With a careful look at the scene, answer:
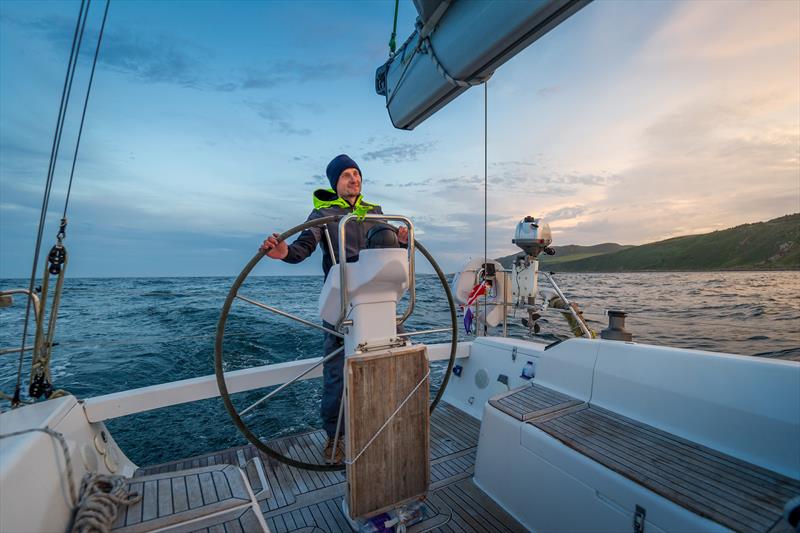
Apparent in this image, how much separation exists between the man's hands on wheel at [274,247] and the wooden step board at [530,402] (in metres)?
1.39

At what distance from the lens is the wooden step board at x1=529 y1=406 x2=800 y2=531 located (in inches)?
49.6

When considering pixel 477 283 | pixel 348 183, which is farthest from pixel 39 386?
pixel 477 283

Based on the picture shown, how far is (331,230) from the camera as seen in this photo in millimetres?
2070

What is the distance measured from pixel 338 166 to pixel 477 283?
197 centimetres

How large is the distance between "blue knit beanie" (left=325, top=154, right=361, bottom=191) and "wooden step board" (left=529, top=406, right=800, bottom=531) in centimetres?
166

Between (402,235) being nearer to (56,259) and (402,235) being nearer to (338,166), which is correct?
(338,166)

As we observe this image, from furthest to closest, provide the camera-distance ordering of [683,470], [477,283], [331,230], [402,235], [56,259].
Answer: [477,283] < [331,230] < [402,235] < [56,259] < [683,470]

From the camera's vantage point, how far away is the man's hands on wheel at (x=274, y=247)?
1576mm

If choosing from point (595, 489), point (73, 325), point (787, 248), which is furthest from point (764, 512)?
point (787, 248)

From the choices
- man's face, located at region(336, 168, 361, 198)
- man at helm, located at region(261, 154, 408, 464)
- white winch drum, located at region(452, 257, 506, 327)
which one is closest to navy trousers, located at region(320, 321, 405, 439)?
man at helm, located at region(261, 154, 408, 464)

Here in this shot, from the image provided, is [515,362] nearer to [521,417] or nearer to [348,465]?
[521,417]

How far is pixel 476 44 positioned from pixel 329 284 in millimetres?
1144

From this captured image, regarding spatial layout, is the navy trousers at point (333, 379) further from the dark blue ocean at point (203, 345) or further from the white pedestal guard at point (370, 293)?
the dark blue ocean at point (203, 345)

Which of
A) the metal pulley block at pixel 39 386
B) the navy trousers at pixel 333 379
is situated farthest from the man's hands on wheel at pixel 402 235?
the metal pulley block at pixel 39 386
